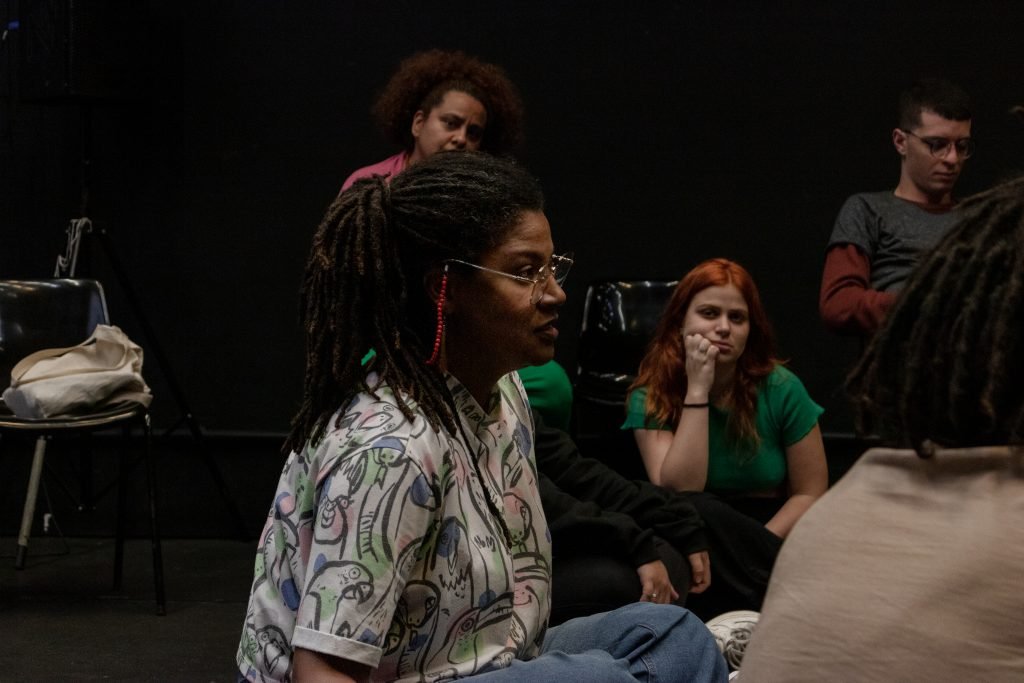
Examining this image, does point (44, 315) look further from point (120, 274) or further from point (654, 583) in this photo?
point (654, 583)

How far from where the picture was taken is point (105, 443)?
4609 millimetres

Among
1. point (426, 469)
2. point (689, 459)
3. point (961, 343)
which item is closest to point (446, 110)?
point (689, 459)

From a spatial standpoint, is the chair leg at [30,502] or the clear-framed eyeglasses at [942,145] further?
the chair leg at [30,502]

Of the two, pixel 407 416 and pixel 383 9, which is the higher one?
pixel 383 9

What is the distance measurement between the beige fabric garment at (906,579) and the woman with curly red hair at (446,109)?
282 cm

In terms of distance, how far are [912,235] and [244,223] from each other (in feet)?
7.37

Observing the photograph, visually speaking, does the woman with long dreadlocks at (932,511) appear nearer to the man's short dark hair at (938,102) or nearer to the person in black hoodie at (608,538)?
the person in black hoodie at (608,538)

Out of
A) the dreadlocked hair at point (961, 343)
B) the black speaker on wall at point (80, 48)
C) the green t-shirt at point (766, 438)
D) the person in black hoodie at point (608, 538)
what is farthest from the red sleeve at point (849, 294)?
the dreadlocked hair at point (961, 343)

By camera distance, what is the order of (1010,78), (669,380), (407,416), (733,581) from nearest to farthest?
(407,416), (733,581), (669,380), (1010,78)

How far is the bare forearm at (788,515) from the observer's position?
3.14 metres

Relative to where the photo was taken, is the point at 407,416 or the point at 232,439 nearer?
the point at 407,416

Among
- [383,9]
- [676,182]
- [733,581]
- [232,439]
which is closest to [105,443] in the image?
[232,439]

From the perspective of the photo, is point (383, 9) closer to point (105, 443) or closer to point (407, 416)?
point (105, 443)

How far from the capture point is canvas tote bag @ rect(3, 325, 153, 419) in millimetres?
3609
